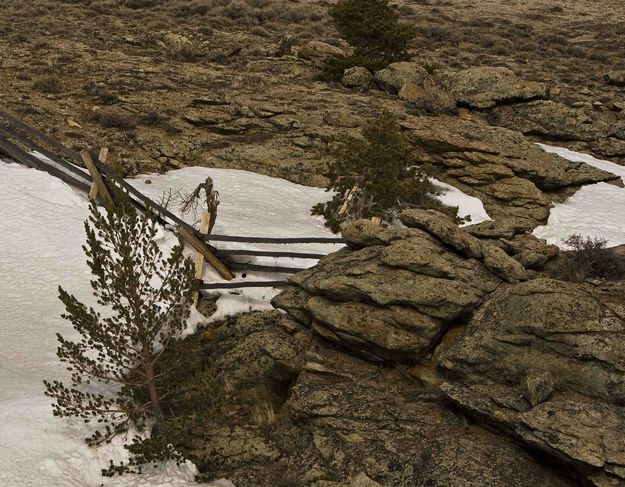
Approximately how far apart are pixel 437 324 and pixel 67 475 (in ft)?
21.6

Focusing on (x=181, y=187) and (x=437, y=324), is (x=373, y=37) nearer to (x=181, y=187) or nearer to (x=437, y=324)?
(x=181, y=187)

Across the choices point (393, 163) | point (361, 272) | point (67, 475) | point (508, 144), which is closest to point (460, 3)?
point (508, 144)

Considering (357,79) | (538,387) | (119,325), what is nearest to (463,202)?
(357,79)

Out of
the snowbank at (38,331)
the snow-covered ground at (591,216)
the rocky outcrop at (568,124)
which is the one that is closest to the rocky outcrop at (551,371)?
the snowbank at (38,331)

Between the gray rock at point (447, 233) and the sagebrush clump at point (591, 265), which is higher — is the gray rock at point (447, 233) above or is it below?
above

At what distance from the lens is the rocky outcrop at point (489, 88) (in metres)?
26.5

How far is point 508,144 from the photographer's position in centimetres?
2239

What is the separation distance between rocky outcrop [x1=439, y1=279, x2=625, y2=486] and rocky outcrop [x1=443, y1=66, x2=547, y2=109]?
1911 centimetres

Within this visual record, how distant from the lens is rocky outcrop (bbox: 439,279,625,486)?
23.9 ft

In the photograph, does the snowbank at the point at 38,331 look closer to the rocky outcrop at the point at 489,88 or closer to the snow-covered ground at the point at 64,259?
the snow-covered ground at the point at 64,259

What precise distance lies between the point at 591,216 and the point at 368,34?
17205 mm

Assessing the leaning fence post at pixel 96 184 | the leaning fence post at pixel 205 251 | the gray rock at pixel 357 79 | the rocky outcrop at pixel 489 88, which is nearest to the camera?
the leaning fence post at pixel 205 251

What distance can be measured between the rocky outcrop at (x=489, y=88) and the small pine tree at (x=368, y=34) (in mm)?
4544

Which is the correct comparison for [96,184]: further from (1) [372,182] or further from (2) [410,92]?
(2) [410,92]
